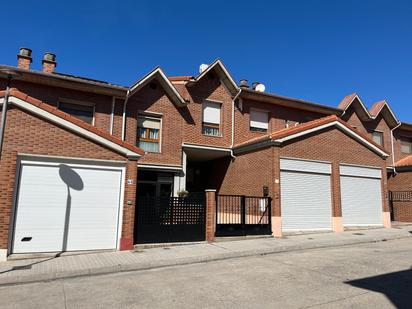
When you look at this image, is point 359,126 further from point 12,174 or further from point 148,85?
point 12,174

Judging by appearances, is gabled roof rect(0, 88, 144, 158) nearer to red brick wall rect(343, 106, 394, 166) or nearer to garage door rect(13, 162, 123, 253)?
garage door rect(13, 162, 123, 253)

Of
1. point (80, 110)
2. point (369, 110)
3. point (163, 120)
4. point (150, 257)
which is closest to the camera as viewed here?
point (150, 257)

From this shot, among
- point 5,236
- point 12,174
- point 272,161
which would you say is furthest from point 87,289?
point 272,161

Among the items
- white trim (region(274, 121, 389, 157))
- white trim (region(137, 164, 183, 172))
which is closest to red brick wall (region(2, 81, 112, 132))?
white trim (region(137, 164, 183, 172))

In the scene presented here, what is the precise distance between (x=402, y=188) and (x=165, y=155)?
15.5 metres

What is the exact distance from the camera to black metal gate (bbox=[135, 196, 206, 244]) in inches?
Result: 420

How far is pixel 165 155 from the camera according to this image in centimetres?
1611

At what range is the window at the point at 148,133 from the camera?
52.4 ft

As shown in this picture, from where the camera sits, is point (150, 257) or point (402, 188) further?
point (402, 188)

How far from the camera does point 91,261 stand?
8.62m

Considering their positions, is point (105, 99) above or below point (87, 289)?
above

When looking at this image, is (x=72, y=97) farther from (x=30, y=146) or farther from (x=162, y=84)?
(x=30, y=146)

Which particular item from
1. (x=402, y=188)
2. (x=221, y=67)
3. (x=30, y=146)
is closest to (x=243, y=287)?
(x=30, y=146)

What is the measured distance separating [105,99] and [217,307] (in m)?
12.3
